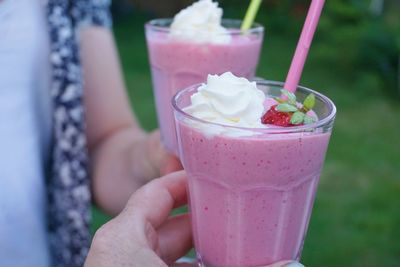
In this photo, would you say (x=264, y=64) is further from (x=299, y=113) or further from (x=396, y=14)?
(x=299, y=113)

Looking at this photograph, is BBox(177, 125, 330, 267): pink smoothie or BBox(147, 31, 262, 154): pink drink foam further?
BBox(147, 31, 262, 154): pink drink foam

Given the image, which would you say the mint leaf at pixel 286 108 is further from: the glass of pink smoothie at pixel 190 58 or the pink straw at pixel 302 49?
the glass of pink smoothie at pixel 190 58

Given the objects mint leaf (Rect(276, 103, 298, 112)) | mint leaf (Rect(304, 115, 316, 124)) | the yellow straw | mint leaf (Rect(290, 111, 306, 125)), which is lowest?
mint leaf (Rect(304, 115, 316, 124))

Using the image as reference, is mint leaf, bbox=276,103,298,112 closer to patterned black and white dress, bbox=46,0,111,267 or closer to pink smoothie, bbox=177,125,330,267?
pink smoothie, bbox=177,125,330,267

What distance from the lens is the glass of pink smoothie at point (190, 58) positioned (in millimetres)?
1395

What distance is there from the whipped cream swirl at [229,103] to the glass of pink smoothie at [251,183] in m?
0.04

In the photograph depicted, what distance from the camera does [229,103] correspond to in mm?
979

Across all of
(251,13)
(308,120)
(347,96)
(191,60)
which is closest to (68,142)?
(191,60)

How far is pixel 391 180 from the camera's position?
3.47 m

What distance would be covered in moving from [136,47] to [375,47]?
259 centimetres

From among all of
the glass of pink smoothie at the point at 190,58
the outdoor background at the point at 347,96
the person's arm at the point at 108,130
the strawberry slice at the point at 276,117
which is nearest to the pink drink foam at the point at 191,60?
the glass of pink smoothie at the point at 190,58

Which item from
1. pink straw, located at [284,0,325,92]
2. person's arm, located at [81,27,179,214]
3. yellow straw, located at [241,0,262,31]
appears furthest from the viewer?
person's arm, located at [81,27,179,214]

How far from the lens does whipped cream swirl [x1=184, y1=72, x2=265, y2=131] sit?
0.97 metres

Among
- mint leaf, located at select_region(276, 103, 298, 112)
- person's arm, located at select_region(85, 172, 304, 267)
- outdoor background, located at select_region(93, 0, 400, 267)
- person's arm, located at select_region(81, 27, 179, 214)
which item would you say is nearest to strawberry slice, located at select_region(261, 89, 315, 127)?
mint leaf, located at select_region(276, 103, 298, 112)
